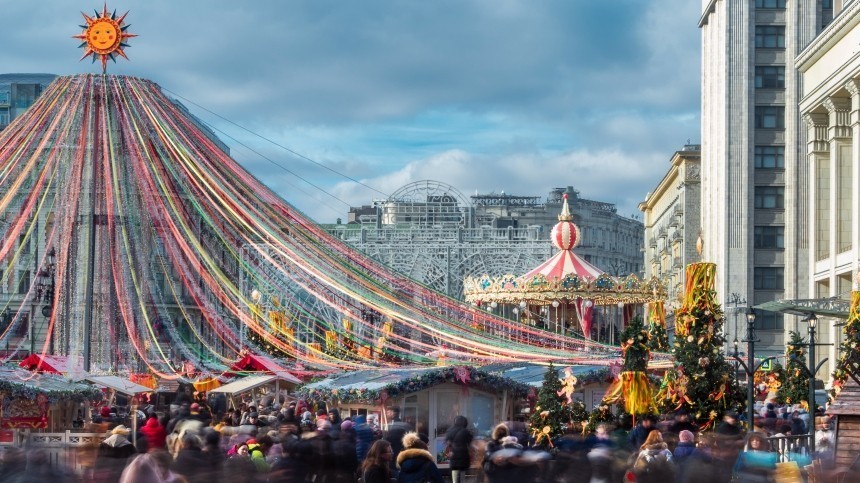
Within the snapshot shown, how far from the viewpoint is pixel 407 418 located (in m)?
27.5

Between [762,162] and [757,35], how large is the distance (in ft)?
18.0

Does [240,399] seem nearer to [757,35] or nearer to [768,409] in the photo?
[768,409]

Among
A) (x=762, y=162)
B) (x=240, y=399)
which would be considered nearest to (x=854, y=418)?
(x=240, y=399)

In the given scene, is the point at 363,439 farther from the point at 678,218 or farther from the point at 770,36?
the point at 678,218

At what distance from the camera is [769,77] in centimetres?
6944

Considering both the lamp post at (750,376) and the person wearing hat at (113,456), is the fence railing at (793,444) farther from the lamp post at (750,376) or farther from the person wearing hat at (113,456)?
the person wearing hat at (113,456)

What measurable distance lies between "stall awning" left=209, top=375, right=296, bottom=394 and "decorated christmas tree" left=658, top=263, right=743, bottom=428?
1131 centimetres

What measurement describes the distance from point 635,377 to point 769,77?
44.7 meters

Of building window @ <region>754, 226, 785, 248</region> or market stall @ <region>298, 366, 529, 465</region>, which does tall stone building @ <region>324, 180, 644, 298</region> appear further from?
market stall @ <region>298, 366, 529, 465</region>

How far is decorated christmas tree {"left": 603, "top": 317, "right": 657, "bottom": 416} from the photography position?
88.0 feet

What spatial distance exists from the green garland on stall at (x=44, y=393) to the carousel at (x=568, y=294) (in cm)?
2038

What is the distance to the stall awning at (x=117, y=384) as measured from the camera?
3180 centimetres

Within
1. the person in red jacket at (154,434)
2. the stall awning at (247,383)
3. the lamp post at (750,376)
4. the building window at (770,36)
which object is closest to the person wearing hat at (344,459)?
the person in red jacket at (154,434)

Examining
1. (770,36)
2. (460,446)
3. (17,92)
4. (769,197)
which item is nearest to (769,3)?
(770,36)
